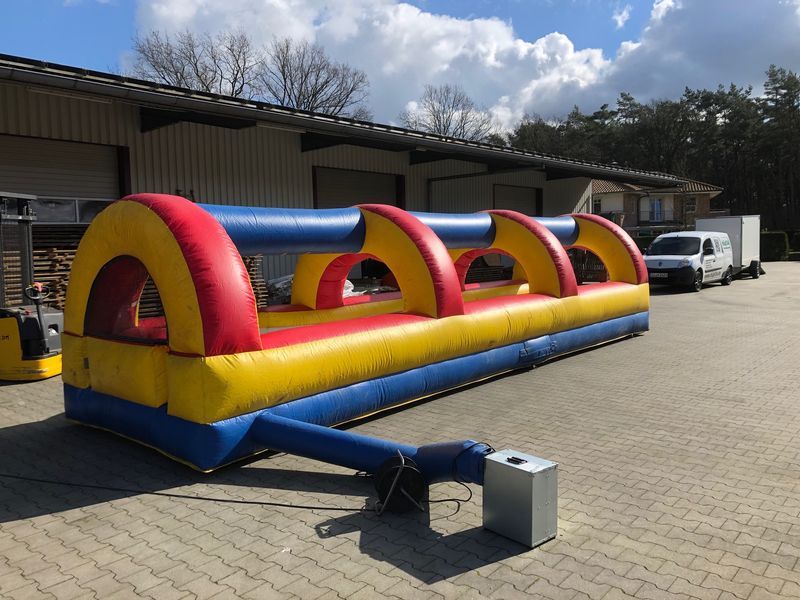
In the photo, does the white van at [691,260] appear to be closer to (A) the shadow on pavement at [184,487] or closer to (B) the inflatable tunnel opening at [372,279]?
(B) the inflatable tunnel opening at [372,279]

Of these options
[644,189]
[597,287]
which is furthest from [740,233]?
[644,189]

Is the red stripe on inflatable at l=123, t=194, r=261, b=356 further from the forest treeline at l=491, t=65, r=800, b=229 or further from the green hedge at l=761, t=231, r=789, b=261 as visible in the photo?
the forest treeline at l=491, t=65, r=800, b=229

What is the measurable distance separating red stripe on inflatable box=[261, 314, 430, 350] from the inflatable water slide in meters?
0.02

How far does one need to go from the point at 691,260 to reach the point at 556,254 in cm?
1147

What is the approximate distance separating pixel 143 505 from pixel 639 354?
281 inches

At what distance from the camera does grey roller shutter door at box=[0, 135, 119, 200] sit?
10297mm

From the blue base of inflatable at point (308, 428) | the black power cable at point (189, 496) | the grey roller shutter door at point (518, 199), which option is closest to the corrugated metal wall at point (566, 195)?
the grey roller shutter door at point (518, 199)

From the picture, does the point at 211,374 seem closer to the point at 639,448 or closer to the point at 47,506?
the point at 47,506

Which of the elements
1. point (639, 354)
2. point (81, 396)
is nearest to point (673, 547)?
point (81, 396)

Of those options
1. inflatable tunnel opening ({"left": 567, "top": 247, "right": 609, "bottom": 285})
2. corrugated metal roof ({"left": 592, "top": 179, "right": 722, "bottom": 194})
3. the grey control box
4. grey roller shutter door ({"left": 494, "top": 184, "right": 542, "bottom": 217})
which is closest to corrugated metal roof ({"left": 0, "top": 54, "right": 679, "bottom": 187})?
grey roller shutter door ({"left": 494, "top": 184, "right": 542, "bottom": 217})

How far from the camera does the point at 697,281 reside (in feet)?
60.0

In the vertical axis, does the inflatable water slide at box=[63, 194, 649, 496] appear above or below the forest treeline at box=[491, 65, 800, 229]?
below

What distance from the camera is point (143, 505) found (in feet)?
13.2

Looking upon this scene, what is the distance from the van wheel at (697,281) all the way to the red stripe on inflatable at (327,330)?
47.1 ft
